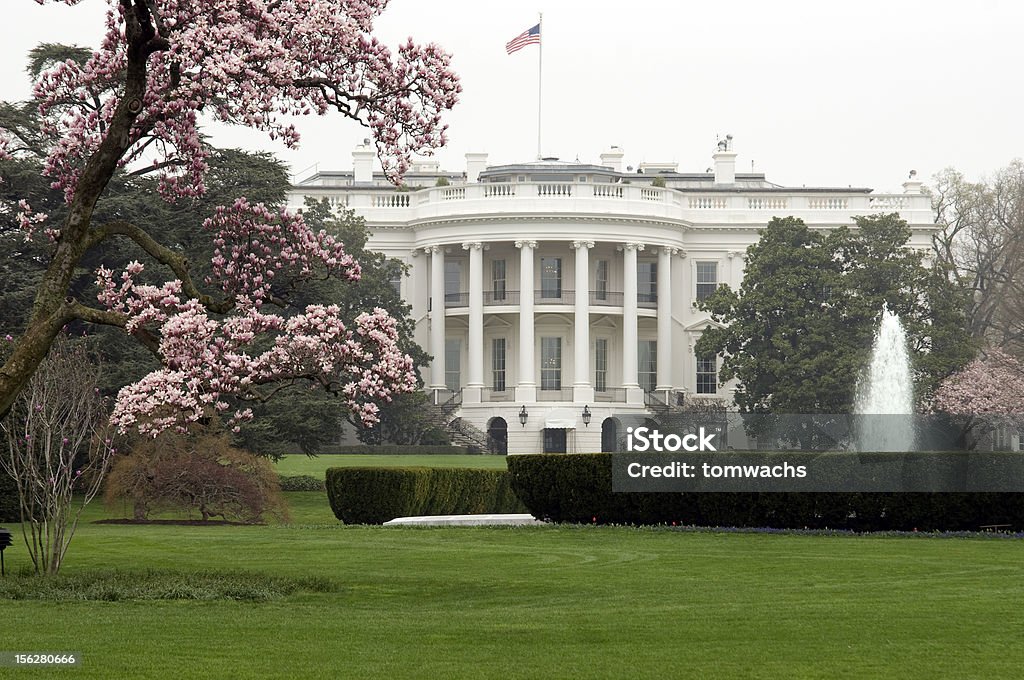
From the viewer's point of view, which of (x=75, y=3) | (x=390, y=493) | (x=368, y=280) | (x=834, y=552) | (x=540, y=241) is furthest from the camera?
(x=540, y=241)

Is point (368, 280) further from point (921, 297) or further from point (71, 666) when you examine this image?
point (71, 666)

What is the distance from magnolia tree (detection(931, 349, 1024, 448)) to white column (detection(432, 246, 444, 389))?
82.0 ft

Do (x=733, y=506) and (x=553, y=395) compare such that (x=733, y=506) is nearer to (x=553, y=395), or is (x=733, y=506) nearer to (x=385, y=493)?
(x=385, y=493)

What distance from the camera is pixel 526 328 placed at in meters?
77.8

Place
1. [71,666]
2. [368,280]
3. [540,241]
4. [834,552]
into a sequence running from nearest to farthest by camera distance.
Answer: [71,666], [834,552], [368,280], [540,241]

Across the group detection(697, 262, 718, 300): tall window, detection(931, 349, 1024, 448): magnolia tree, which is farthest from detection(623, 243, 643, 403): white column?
detection(931, 349, 1024, 448): magnolia tree

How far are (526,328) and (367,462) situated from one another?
20.2 m

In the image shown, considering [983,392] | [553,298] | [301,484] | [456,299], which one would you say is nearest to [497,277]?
[456,299]

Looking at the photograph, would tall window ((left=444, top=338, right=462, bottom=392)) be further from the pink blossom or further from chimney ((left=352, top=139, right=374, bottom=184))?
the pink blossom

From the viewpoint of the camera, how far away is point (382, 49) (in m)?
18.1

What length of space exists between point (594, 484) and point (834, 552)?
6.76m

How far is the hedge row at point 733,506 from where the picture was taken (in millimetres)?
27031

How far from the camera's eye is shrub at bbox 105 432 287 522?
3347 cm

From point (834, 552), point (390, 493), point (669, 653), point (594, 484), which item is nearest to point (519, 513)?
point (390, 493)
